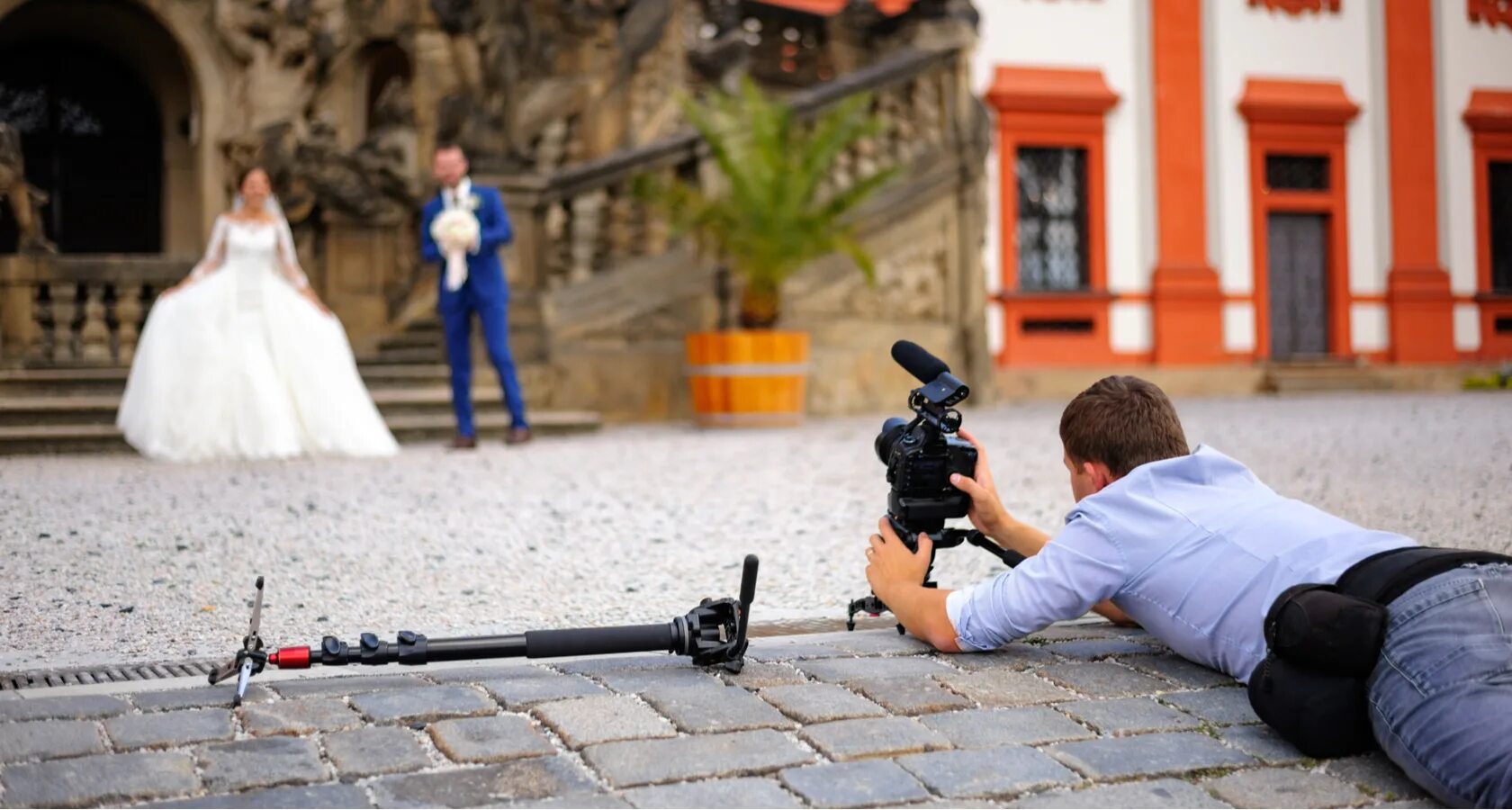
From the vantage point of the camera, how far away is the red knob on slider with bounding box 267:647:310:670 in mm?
2883

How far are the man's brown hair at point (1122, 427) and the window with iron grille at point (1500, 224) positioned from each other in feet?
70.6

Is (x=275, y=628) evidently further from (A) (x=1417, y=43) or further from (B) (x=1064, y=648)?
(A) (x=1417, y=43)

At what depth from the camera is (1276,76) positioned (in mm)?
20984

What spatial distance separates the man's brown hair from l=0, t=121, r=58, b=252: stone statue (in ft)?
32.2

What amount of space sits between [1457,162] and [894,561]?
21.3 m

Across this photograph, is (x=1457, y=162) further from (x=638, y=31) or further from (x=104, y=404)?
(x=104, y=404)

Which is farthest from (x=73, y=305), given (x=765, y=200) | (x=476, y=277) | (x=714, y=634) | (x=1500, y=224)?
(x=1500, y=224)

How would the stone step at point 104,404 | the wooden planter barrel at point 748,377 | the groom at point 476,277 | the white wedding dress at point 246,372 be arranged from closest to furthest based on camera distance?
the white wedding dress at point 246,372
the groom at point 476,277
the stone step at point 104,404
the wooden planter barrel at point 748,377

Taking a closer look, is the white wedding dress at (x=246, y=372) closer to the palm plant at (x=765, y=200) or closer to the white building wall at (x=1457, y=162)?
the palm plant at (x=765, y=200)

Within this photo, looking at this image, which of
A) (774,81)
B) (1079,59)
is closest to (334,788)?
(774,81)

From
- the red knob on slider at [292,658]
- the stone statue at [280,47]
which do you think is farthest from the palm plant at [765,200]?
the red knob on slider at [292,658]

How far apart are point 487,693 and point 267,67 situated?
535 inches

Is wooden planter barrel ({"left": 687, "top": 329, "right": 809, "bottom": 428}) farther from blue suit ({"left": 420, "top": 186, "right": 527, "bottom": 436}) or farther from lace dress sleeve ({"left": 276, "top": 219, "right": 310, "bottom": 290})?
lace dress sleeve ({"left": 276, "top": 219, "right": 310, "bottom": 290})

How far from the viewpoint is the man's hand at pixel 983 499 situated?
3252 millimetres
